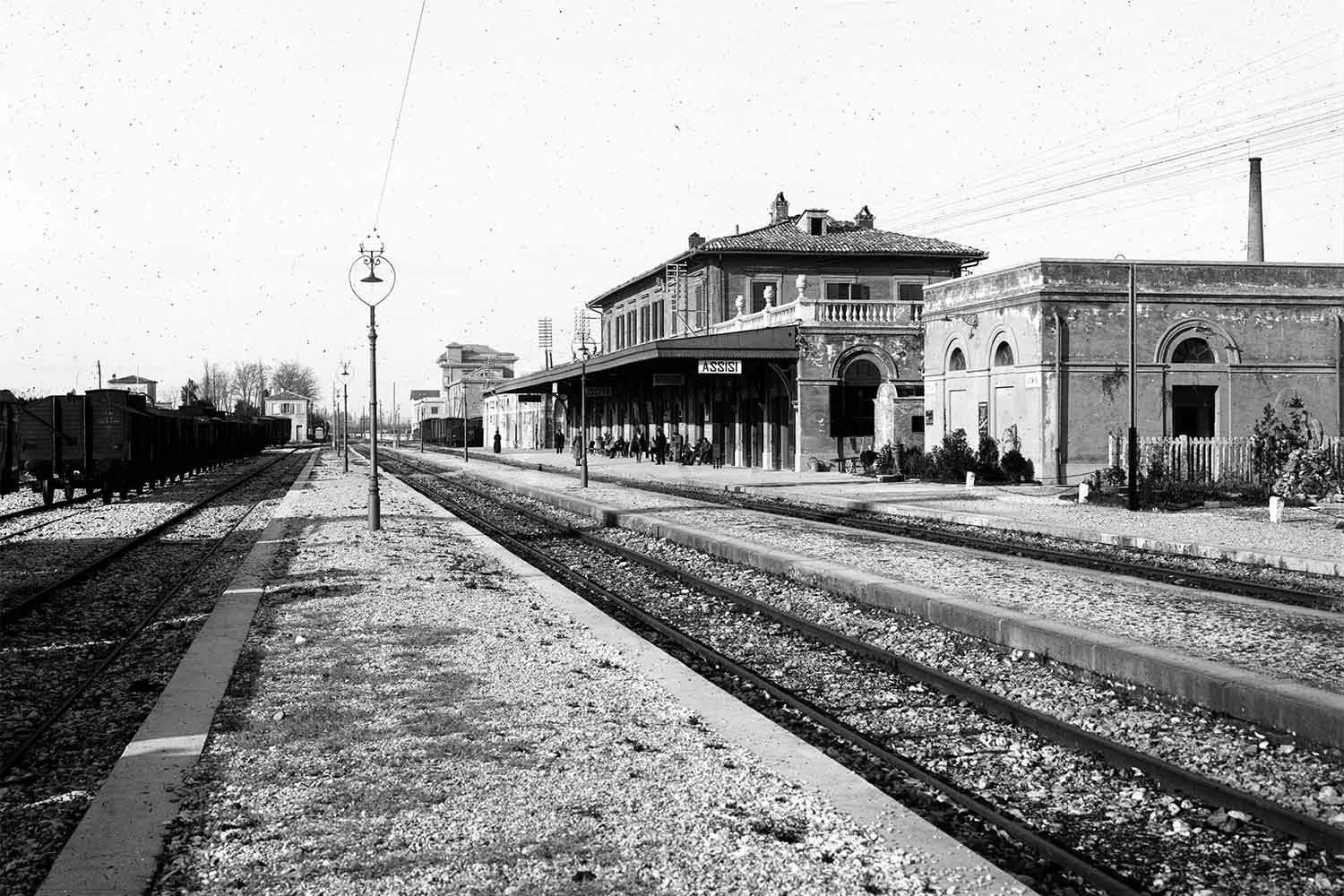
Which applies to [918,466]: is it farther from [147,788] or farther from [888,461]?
[147,788]

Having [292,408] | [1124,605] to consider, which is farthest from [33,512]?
[292,408]

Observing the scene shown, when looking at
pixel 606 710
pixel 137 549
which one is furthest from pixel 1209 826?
pixel 137 549

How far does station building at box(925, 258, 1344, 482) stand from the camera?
90.4ft

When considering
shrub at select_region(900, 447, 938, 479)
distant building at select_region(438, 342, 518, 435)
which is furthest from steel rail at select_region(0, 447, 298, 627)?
distant building at select_region(438, 342, 518, 435)

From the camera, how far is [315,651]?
874 cm

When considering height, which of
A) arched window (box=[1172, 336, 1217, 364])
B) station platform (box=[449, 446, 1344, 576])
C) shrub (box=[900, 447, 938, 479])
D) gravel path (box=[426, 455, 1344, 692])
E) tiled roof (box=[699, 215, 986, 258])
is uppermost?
tiled roof (box=[699, 215, 986, 258])

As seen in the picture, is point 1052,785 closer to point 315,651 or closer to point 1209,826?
point 1209,826

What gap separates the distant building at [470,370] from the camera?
124562 millimetres

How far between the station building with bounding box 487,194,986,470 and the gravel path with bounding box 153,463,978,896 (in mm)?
27237

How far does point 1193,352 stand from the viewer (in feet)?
91.8

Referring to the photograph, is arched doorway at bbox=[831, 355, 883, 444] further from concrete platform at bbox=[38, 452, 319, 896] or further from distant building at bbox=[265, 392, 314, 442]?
distant building at bbox=[265, 392, 314, 442]

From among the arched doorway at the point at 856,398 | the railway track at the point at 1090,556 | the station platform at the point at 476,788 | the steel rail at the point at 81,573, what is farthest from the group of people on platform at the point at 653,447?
the station platform at the point at 476,788

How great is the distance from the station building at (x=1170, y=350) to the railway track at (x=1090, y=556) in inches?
292

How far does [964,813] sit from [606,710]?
2459 mm
